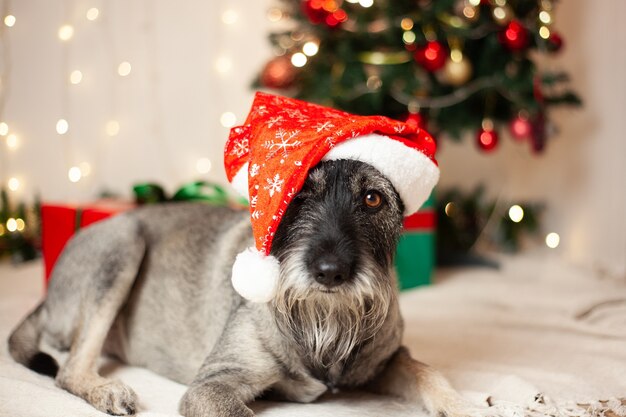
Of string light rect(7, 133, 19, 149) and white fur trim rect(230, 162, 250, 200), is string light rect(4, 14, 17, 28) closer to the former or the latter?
string light rect(7, 133, 19, 149)

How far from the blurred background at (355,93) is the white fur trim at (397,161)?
2512mm

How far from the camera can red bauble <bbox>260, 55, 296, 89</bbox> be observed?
507cm

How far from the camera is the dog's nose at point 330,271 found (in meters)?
1.96

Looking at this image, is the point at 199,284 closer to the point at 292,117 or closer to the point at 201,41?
the point at 292,117

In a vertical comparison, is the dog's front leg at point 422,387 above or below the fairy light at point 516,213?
below

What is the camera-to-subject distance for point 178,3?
5934 millimetres

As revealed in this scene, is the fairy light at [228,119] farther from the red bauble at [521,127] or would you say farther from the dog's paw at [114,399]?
the dog's paw at [114,399]

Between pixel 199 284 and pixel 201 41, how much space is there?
12.4ft

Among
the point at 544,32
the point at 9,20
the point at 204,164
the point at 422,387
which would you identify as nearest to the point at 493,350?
the point at 422,387

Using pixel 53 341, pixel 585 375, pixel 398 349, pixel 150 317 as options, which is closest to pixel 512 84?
pixel 585 375

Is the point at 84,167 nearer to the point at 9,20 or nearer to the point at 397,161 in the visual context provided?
the point at 9,20

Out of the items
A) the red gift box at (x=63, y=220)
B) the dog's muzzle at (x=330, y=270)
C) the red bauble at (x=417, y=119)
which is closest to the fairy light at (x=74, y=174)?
the red gift box at (x=63, y=220)

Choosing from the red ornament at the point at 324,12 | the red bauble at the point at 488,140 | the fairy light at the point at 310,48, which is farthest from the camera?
the fairy light at the point at 310,48

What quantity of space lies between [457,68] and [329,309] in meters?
3.15
